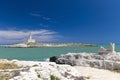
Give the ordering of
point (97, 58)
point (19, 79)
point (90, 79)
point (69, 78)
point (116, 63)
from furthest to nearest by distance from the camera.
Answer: point (97, 58), point (116, 63), point (90, 79), point (69, 78), point (19, 79)

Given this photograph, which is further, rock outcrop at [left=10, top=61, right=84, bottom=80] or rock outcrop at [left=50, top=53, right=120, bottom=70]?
rock outcrop at [left=50, top=53, right=120, bottom=70]

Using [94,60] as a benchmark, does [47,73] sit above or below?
below

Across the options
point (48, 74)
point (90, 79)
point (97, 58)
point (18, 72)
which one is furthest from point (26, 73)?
point (97, 58)

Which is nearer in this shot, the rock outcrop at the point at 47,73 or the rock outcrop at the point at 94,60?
the rock outcrop at the point at 47,73

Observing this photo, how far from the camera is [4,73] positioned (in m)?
15.8

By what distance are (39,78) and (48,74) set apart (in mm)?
923

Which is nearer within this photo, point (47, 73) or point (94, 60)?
point (47, 73)

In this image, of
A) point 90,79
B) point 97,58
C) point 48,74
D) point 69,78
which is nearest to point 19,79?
point 48,74

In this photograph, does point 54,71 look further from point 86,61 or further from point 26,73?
point 86,61

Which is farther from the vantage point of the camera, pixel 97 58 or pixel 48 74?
pixel 97 58

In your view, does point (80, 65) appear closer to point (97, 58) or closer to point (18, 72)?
point (97, 58)

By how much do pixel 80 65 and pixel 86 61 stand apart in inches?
40.4

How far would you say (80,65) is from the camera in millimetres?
33844

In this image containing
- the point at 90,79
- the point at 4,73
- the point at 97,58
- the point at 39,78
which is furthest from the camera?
the point at 97,58
